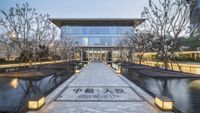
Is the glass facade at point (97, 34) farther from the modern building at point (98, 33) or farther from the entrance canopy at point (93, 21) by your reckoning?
the entrance canopy at point (93, 21)

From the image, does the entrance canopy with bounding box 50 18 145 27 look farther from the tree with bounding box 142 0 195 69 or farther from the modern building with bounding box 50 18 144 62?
the tree with bounding box 142 0 195 69

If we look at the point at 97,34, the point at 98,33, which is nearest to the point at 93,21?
the point at 98,33

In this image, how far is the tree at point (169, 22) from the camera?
81.6 feet

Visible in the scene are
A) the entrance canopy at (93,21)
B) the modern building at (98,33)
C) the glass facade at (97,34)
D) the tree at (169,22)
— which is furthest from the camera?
the glass facade at (97,34)

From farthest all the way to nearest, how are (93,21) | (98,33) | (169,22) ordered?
(98,33), (93,21), (169,22)

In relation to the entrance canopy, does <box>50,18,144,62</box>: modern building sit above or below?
below

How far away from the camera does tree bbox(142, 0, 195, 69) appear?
24.9m

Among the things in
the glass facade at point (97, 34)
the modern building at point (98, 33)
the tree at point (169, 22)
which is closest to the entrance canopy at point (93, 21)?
the modern building at point (98, 33)

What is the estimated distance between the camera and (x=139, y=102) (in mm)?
10961

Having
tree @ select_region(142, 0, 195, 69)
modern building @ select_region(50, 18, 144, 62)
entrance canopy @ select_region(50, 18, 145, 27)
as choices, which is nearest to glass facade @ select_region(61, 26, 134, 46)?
modern building @ select_region(50, 18, 144, 62)

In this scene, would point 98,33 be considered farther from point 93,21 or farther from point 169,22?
point 169,22

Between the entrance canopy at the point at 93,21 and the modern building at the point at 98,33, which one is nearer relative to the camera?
the entrance canopy at the point at 93,21

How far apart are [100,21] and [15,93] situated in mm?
71794

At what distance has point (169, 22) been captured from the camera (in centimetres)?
2639
